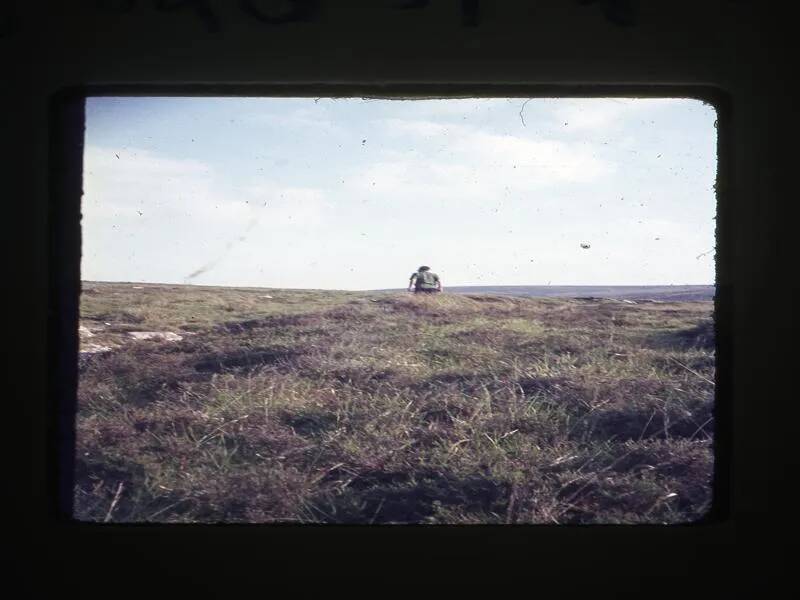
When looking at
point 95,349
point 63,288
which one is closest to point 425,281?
point 95,349

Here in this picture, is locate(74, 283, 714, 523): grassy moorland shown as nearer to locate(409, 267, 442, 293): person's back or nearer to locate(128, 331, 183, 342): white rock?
locate(128, 331, 183, 342): white rock

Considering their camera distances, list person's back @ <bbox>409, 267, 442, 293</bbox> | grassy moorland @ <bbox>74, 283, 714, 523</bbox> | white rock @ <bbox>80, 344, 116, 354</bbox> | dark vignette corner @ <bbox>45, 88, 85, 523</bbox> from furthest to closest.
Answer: person's back @ <bbox>409, 267, 442, 293</bbox>
white rock @ <bbox>80, 344, 116, 354</bbox>
grassy moorland @ <bbox>74, 283, 714, 523</bbox>
dark vignette corner @ <bbox>45, 88, 85, 523</bbox>

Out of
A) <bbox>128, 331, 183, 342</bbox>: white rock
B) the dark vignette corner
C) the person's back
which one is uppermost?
the person's back

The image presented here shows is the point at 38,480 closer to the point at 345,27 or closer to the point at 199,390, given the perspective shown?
the point at 345,27

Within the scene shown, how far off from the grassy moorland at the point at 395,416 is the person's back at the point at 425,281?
85 cm

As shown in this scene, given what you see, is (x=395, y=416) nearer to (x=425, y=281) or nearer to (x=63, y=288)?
(x=63, y=288)

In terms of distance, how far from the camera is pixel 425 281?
12039 mm

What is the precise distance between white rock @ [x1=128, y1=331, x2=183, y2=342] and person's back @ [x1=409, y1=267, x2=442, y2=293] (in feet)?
13.9

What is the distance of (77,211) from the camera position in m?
1.80

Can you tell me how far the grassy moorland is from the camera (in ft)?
16.1

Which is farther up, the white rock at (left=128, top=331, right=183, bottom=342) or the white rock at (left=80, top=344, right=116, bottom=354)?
the white rock at (left=128, top=331, right=183, bottom=342)

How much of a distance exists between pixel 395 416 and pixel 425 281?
565cm

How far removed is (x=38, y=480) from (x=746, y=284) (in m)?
1.89

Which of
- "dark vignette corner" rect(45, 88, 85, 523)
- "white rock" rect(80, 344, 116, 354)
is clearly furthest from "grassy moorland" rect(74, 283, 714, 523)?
"dark vignette corner" rect(45, 88, 85, 523)
